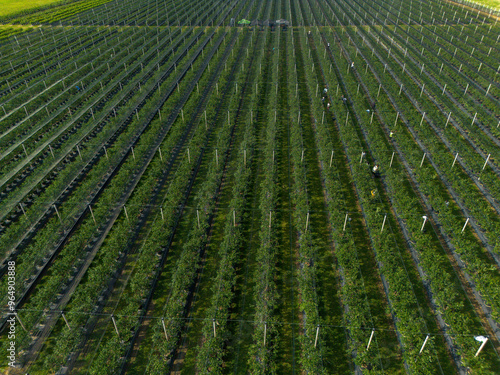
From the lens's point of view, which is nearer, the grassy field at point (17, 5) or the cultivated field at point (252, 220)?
the cultivated field at point (252, 220)

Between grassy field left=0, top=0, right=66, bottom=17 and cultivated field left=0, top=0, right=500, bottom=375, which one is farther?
grassy field left=0, top=0, right=66, bottom=17

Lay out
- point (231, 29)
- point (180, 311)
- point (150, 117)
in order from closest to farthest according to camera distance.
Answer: point (180, 311) < point (150, 117) < point (231, 29)

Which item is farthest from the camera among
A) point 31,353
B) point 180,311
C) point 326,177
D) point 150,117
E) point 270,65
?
point 270,65

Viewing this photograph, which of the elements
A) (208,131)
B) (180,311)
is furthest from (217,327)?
(208,131)

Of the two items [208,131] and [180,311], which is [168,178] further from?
[180,311]

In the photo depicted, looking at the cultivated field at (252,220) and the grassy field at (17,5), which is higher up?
the grassy field at (17,5)
